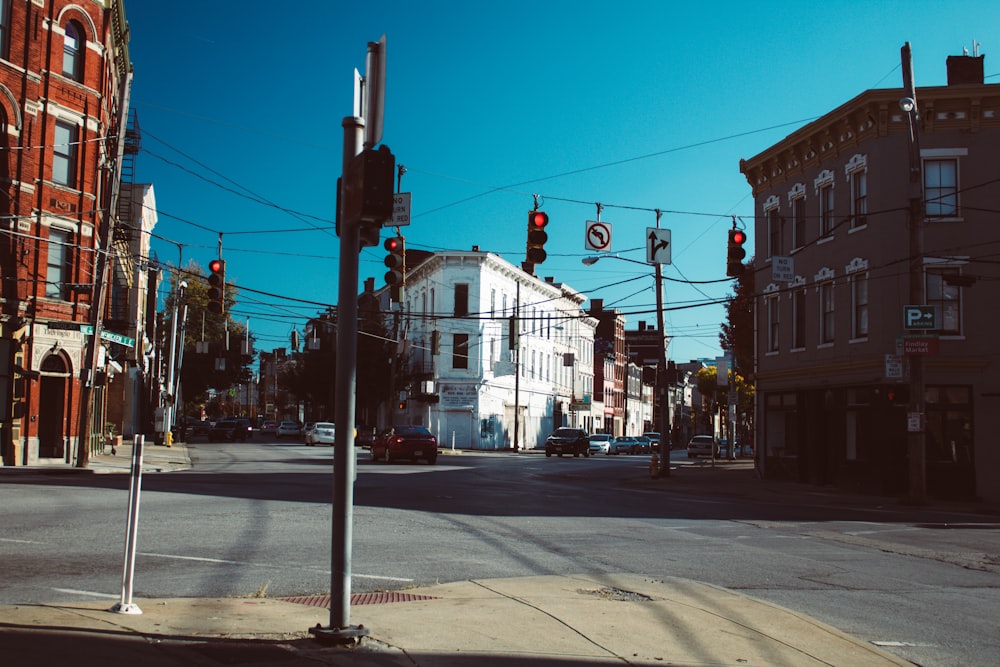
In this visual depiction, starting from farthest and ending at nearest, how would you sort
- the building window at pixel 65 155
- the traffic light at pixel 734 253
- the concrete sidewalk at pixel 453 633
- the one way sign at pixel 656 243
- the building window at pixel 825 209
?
the building window at pixel 65 155, the building window at pixel 825 209, the one way sign at pixel 656 243, the traffic light at pixel 734 253, the concrete sidewalk at pixel 453 633

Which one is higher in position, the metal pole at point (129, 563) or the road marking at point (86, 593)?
the metal pole at point (129, 563)

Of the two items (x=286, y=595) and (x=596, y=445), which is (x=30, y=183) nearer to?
(x=286, y=595)

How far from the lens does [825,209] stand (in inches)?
1198

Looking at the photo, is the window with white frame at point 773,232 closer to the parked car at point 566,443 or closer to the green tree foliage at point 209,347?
the parked car at point 566,443

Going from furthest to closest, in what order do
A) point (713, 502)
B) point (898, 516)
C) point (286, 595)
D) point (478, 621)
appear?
point (713, 502), point (898, 516), point (286, 595), point (478, 621)

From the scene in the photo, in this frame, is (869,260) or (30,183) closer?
(869,260)

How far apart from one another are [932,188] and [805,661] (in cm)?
2320

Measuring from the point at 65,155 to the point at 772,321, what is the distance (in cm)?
2490

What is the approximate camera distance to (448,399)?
63188 millimetres

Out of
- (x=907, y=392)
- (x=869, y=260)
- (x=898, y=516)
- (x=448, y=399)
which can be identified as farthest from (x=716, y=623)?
(x=448, y=399)

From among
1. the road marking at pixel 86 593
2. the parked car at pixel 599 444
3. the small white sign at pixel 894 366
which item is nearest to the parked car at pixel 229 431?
the parked car at pixel 599 444

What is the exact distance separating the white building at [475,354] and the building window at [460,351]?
0.07m

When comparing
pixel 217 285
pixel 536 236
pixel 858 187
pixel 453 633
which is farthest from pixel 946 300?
pixel 453 633

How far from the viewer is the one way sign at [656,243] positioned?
2730cm
